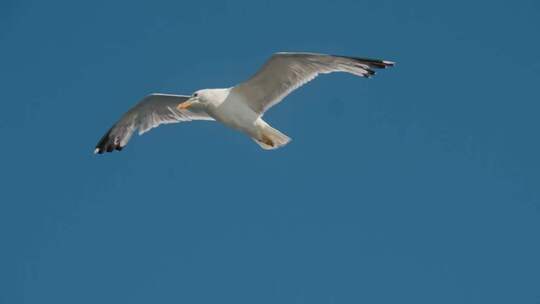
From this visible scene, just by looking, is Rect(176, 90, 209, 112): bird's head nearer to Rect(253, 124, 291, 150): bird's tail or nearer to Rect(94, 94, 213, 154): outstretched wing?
Rect(94, 94, 213, 154): outstretched wing

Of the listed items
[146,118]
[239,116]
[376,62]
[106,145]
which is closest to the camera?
[376,62]

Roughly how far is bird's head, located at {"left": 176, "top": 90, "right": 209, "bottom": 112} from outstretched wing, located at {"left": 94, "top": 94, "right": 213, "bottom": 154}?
662mm

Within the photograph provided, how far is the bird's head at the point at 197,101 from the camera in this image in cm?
1420

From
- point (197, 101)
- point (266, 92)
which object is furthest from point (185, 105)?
point (266, 92)

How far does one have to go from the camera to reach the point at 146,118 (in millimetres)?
15867

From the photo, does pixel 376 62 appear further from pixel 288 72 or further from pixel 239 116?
pixel 239 116

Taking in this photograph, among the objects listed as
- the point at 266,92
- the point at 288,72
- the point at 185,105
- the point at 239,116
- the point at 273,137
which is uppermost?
the point at 288,72

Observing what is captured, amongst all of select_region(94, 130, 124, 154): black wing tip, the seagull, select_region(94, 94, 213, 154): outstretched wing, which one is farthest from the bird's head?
select_region(94, 130, 124, 154): black wing tip

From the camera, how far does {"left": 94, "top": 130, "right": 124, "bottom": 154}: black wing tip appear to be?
1619 cm

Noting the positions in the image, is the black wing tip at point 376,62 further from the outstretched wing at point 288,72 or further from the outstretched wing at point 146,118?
the outstretched wing at point 146,118

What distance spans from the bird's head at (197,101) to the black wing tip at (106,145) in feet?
6.22

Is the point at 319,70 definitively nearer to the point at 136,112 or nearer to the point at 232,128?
the point at 232,128

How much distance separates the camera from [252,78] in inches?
543

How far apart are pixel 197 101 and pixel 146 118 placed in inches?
71.2
